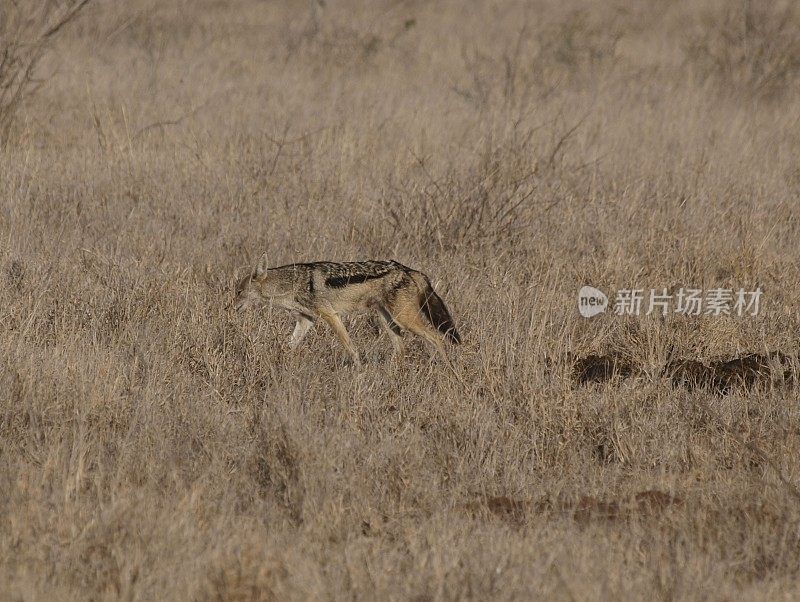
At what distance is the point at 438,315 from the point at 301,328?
0.90 metres

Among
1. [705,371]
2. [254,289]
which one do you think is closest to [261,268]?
[254,289]

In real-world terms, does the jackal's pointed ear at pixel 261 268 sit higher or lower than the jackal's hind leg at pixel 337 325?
higher

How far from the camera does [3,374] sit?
18.1ft

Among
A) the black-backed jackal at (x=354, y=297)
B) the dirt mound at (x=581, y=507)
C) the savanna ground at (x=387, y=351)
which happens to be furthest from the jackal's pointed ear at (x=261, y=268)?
the dirt mound at (x=581, y=507)

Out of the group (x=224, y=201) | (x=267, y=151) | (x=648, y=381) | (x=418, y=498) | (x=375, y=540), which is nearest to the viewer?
(x=375, y=540)

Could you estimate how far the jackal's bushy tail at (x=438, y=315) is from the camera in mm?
6668

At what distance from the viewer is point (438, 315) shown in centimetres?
673

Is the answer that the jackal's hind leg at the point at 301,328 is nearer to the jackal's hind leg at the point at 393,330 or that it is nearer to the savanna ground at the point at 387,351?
the savanna ground at the point at 387,351

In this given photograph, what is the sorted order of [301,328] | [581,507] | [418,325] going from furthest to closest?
1. [301,328]
2. [418,325]
3. [581,507]

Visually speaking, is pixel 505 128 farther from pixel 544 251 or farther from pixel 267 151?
pixel 544 251

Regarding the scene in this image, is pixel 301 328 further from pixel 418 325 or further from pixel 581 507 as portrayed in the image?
pixel 581 507

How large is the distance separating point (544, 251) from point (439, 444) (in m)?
3.34

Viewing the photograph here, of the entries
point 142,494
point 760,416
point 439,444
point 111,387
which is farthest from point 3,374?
point 760,416

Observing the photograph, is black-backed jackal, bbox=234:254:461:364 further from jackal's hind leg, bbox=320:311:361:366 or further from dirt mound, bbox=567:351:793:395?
dirt mound, bbox=567:351:793:395
